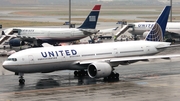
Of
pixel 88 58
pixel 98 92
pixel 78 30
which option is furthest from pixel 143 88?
pixel 78 30

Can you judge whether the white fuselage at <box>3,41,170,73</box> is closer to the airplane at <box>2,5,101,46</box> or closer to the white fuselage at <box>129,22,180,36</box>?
the airplane at <box>2,5,101,46</box>

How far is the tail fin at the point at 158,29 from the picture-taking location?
5797 centimetres

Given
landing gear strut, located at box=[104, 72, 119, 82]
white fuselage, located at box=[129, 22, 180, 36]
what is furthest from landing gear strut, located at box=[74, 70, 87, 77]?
white fuselage, located at box=[129, 22, 180, 36]

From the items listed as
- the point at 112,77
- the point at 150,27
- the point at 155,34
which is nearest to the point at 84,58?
the point at 112,77

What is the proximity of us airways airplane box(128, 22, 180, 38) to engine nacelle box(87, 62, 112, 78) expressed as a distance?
154 ft

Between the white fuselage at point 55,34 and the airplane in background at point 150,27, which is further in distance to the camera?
the airplane in background at point 150,27

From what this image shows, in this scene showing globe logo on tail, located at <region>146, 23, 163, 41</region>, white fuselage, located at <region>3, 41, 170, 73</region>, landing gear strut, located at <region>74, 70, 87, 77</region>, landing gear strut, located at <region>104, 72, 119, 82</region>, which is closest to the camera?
white fuselage, located at <region>3, 41, 170, 73</region>

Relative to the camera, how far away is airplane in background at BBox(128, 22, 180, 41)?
97150mm

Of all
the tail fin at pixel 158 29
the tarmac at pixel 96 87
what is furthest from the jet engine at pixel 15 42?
the tail fin at pixel 158 29

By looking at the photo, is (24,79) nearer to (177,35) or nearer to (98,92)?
(98,92)

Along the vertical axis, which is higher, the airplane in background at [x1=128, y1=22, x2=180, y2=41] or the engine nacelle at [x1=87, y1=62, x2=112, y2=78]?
the airplane in background at [x1=128, y1=22, x2=180, y2=41]

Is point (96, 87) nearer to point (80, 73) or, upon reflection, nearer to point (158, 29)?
point (80, 73)

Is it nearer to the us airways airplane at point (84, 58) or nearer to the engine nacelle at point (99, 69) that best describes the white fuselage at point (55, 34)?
the us airways airplane at point (84, 58)

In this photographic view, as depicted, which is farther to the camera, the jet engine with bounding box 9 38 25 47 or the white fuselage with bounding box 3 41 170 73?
the jet engine with bounding box 9 38 25 47
